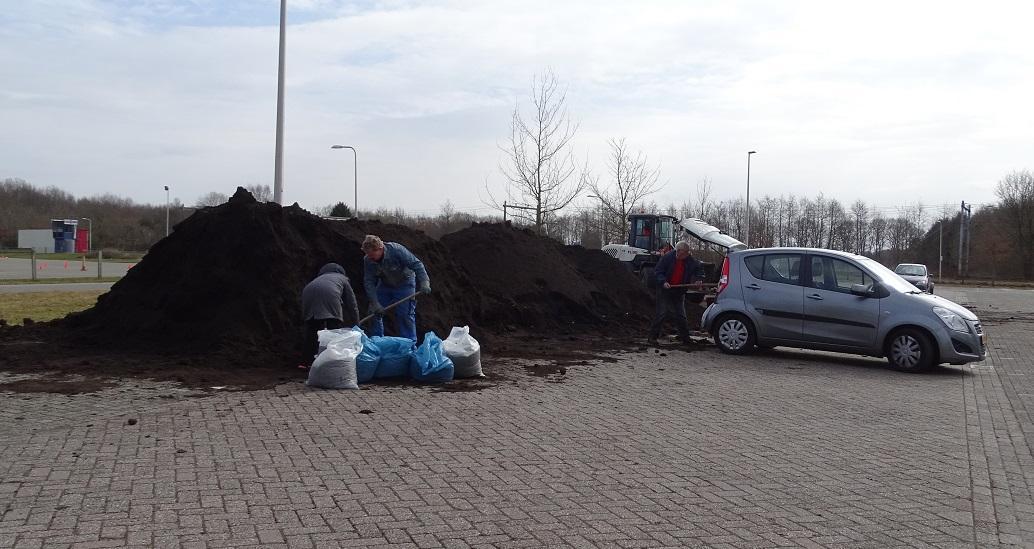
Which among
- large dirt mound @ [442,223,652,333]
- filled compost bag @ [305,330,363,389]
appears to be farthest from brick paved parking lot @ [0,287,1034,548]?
large dirt mound @ [442,223,652,333]

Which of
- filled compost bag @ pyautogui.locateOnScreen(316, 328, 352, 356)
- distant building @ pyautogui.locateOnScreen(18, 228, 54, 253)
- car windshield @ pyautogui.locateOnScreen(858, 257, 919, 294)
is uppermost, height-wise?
distant building @ pyautogui.locateOnScreen(18, 228, 54, 253)

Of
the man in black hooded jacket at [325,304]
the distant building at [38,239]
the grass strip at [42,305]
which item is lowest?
the grass strip at [42,305]

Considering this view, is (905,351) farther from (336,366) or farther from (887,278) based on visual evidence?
(336,366)

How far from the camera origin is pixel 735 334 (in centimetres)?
1321

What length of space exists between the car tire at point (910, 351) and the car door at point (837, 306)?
30 centimetres

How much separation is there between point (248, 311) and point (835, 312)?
27.7ft

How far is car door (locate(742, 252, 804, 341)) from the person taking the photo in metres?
12.7

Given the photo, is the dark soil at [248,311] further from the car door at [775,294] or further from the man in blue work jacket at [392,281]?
the car door at [775,294]

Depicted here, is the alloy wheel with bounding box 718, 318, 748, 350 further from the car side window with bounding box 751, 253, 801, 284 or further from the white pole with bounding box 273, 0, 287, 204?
the white pole with bounding box 273, 0, 287, 204

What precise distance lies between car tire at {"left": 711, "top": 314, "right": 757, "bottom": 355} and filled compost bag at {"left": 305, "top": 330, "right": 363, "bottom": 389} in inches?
261

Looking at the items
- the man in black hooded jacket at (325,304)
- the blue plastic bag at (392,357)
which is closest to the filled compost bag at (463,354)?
the blue plastic bag at (392,357)

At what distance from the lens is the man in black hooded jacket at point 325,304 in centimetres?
982

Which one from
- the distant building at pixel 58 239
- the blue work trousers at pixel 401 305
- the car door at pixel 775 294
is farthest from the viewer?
the distant building at pixel 58 239

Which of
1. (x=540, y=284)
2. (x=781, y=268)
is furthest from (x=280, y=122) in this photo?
(x=781, y=268)
